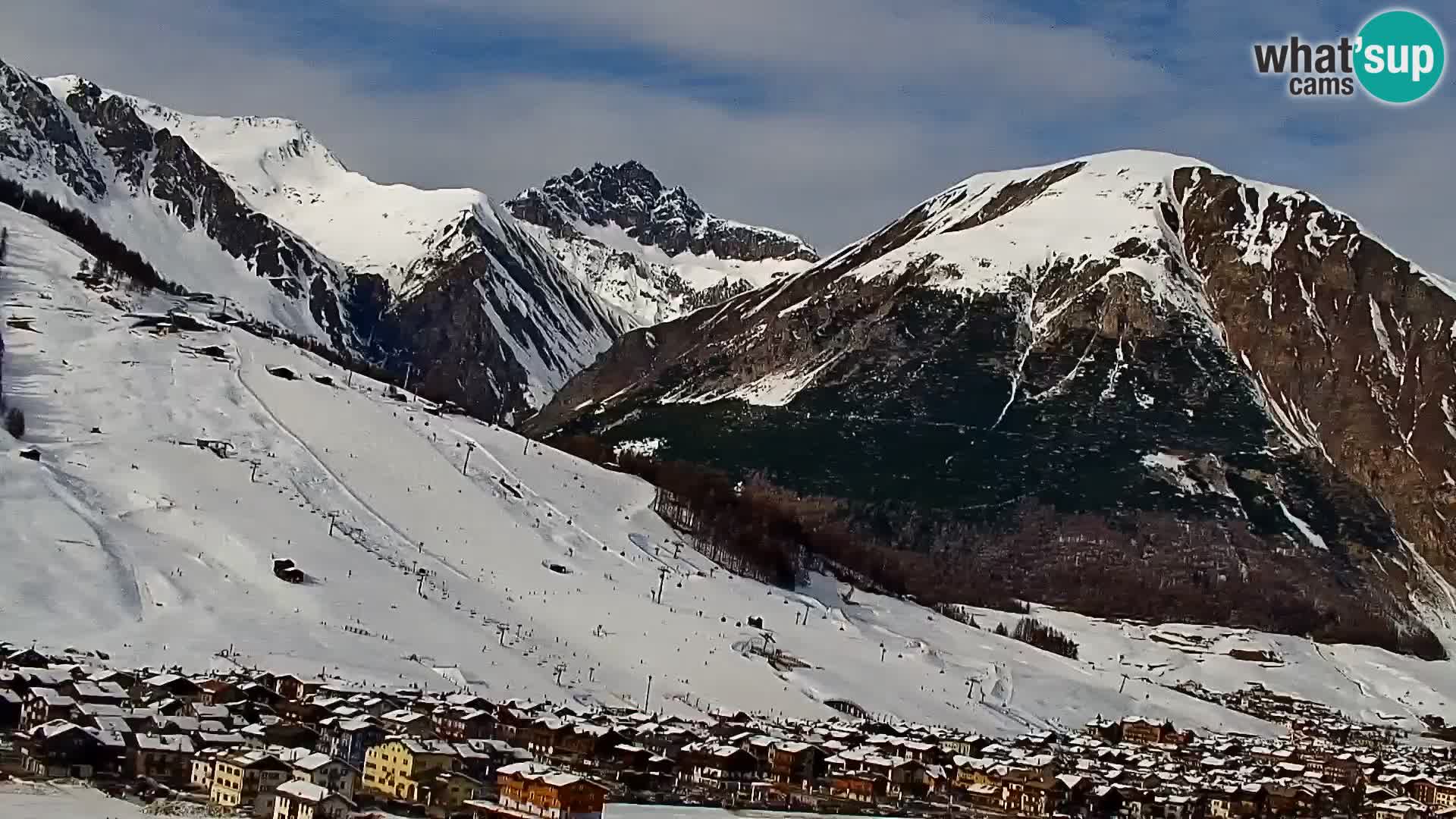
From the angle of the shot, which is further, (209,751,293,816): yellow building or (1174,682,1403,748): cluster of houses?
(1174,682,1403,748): cluster of houses

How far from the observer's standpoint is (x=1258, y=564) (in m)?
166

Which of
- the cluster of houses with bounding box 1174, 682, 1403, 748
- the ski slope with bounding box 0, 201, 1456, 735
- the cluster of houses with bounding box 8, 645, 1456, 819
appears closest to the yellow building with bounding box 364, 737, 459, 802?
the cluster of houses with bounding box 8, 645, 1456, 819

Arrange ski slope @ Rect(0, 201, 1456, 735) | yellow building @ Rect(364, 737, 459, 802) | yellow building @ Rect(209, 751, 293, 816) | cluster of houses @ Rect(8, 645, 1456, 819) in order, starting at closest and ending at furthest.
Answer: yellow building @ Rect(209, 751, 293, 816) → cluster of houses @ Rect(8, 645, 1456, 819) → yellow building @ Rect(364, 737, 459, 802) → ski slope @ Rect(0, 201, 1456, 735)

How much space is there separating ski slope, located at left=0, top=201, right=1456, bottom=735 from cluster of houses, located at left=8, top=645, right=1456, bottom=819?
250 inches

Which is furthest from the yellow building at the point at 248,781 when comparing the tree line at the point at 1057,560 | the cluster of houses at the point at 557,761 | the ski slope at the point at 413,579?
the tree line at the point at 1057,560

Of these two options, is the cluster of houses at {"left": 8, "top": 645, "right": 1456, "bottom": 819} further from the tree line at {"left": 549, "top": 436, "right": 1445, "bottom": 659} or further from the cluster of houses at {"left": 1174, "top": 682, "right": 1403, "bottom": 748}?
the tree line at {"left": 549, "top": 436, "right": 1445, "bottom": 659}

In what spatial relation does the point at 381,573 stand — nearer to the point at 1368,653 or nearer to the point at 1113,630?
the point at 1113,630

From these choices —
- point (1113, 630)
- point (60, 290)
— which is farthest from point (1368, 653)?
point (60, 290)

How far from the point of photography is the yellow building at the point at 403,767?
2135 inches

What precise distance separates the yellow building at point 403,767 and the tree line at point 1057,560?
69.5 meters

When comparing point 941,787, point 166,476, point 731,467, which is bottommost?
point 941,787

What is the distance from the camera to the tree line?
136m

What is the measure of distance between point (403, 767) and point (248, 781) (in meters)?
6.54

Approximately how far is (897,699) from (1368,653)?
64450mm
